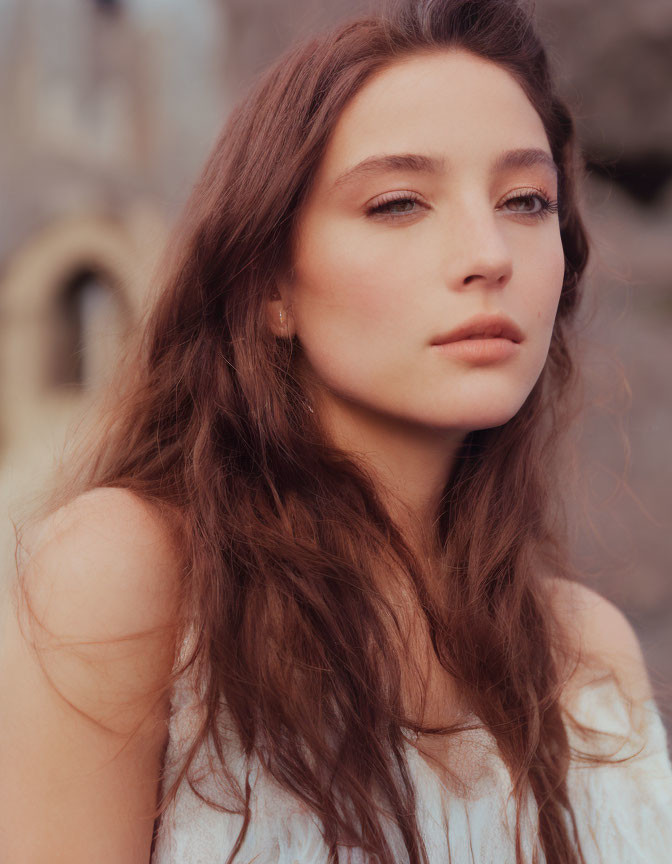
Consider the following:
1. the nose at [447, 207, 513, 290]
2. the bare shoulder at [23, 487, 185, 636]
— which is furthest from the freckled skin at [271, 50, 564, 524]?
the bare shoulder at [23, 487, 185, 636]

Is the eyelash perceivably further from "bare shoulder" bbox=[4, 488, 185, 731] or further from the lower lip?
"bare shoulder" bbox=[4, 488, 185, 731]

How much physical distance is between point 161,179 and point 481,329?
10.7ft

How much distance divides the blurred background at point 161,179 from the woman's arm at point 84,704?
1.97 metres

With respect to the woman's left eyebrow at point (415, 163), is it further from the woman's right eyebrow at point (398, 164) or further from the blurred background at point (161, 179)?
the blurred background at point (161, 179)

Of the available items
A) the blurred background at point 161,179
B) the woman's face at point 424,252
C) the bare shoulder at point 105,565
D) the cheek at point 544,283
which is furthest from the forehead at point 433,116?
the blurred background at point 161,179

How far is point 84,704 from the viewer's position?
2.71 feet

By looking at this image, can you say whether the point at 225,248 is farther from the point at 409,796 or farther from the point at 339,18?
the point at 409,796

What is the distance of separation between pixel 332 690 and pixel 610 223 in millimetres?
2673

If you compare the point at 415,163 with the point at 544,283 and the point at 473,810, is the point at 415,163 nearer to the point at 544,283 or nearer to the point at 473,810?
the point at 544,283

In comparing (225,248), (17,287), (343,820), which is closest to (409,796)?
(343,820)

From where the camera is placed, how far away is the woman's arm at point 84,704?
A: 0.81m

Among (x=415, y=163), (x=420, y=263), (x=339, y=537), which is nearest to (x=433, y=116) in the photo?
(x=415, y=163)

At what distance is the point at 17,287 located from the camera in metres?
3.49

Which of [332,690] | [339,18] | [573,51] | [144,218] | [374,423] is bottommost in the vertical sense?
[332,690]
